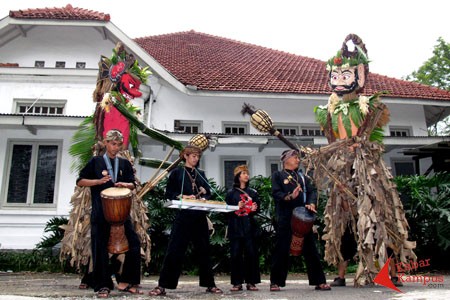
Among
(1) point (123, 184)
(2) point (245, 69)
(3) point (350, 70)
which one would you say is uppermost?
(2) point (245, 69)

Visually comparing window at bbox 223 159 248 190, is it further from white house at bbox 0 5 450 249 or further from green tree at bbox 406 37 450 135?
green tree at bbox 406 37 450 135

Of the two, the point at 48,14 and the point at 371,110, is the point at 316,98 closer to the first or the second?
the point at 371,110

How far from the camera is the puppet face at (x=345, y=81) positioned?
5984 millimetres

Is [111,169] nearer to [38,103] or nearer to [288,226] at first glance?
[288,226]

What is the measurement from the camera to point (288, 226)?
4.88 m

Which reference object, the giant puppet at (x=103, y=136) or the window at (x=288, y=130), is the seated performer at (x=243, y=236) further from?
the window at (x=288, y=130)

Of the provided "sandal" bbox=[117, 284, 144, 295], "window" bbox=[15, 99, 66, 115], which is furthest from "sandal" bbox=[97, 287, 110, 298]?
"window" bbox=[15, 99, 66, 115]

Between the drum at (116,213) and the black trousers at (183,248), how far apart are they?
1.83 feet

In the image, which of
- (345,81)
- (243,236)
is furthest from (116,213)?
(345,81)

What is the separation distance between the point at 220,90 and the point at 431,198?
21.0 ft

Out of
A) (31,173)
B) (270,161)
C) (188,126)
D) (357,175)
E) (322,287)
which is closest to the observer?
(322,287)

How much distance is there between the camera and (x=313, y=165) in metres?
5.77

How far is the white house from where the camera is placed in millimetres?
10070

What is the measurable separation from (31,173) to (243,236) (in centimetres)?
767
